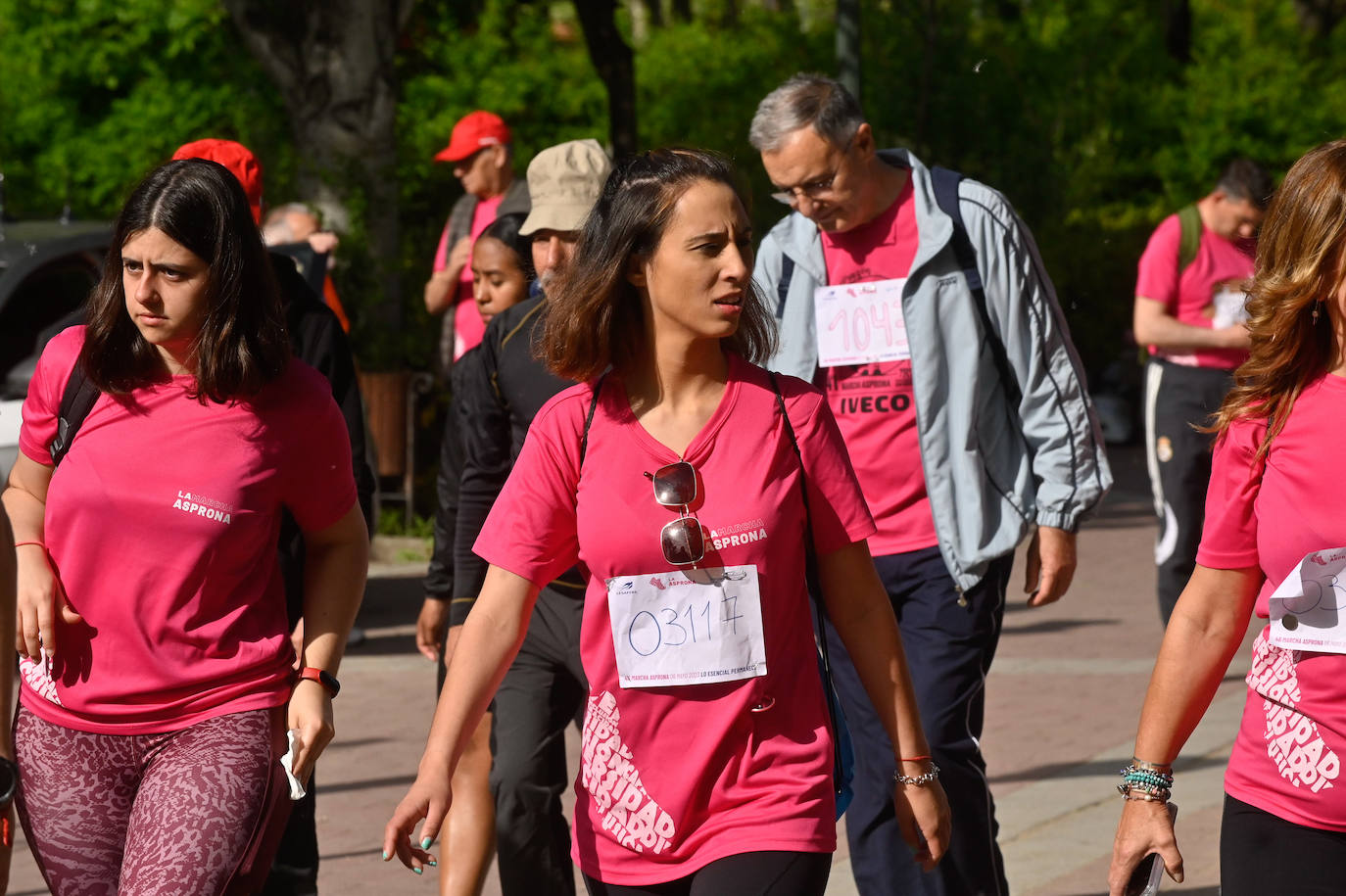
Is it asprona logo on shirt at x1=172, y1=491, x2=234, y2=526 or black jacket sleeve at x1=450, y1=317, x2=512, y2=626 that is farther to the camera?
black jacket sleeve at x1=450, y1=317, x2=512, y2=626

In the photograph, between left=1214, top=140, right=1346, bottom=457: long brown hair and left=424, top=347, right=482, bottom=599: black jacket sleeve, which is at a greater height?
left=1214, top=140, right=1346, bottom=457: long brown hair

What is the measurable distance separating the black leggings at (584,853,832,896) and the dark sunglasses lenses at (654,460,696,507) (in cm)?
56

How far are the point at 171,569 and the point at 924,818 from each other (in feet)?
4.39

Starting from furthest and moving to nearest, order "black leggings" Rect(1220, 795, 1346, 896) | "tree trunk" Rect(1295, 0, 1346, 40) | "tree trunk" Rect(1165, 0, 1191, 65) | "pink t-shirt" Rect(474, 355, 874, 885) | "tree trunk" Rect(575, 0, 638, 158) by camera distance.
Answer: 1. "tree trunk" Rect(1295, 0, 1346, 40)
2. "tree trunk" Rect(1165, 0, 1191, 65)
3. "tree trunk" Rect(575, 0, 638, 158)
4. "pink t-shirt" Rect(474, 355, 874, 885)
5. "black leggings" Rect(1220, 795, 1346, 896)

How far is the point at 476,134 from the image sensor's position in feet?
31.8

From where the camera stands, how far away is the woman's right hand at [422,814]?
2982mm

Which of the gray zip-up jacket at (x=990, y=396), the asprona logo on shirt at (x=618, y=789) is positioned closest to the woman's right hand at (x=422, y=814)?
the asprona logo on shirt at (x=618, y=789)

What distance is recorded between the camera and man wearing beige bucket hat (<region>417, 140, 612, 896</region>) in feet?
15.1

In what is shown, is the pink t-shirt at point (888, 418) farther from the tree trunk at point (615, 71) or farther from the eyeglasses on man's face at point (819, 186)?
the tree trunk at point (615, 71)

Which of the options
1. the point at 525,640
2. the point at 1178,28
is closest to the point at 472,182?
the point at 525,640

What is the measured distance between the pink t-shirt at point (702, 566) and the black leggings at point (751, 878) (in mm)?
17

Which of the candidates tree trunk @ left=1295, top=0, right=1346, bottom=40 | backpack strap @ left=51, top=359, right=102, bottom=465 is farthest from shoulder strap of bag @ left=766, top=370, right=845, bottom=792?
tree trunk @ left=1295, top=0, right=1346, bottom=40

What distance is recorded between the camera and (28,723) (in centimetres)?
348

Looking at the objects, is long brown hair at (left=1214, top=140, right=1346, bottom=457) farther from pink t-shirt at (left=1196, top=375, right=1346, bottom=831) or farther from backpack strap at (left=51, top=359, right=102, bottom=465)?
backpack strap at (left=51, top=359, right=102, bottom=465)
